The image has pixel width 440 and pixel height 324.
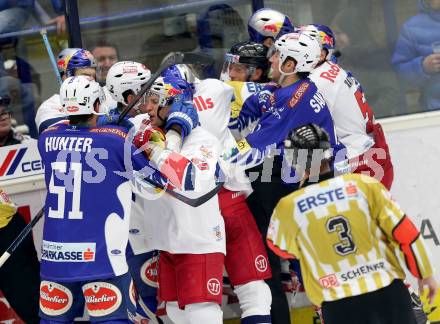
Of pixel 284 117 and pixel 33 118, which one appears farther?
pixel 33 118

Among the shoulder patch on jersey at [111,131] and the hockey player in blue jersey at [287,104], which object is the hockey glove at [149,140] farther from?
the hockey player in blue jersey at [287,104]

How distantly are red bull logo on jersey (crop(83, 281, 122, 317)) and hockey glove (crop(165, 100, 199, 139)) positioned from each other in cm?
81

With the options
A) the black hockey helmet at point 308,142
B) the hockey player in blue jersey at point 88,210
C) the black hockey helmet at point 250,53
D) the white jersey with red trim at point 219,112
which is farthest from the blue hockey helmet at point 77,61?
the black hockey helmet at point 308,142

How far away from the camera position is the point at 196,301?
19.2 feet

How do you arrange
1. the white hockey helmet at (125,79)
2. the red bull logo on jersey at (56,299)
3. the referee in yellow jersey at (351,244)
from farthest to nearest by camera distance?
the white hockey helmet at (125,79), the red bull logo on jersey at (56,299), the referee in yellow jersey at (351,244)

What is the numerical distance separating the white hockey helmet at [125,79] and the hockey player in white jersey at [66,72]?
317mm

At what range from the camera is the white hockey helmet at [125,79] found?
6070 mm

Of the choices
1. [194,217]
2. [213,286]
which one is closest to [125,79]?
[194,217]

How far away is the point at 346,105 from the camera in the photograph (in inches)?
255

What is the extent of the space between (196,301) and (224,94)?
1114 millimetres

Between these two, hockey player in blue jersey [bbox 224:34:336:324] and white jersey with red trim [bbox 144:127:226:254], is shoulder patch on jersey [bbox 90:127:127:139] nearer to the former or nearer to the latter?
white jersey with red trim [bbox 144:127:226:254]

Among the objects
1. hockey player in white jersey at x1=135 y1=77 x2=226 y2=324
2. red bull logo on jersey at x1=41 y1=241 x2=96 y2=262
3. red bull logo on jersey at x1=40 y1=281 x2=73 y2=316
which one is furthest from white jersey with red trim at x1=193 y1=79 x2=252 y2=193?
red bull logo on jersey at x1=40 y1=281 x2=73 y2=316

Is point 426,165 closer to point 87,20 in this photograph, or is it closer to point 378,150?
point 378,150

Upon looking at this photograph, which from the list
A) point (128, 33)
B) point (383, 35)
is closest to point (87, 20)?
point (128, 33)
